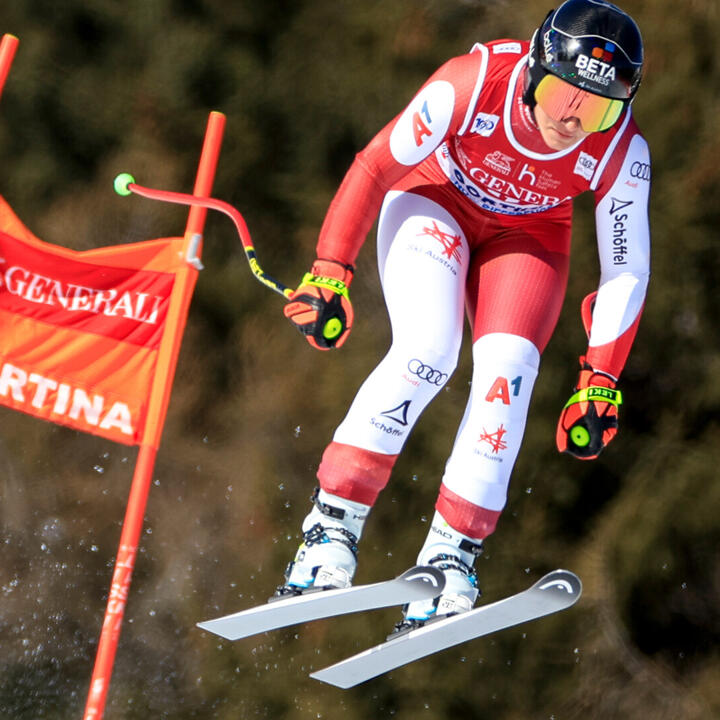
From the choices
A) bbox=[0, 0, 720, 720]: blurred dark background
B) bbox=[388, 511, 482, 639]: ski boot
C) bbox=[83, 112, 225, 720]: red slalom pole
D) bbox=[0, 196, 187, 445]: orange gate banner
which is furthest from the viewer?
bbox=[0, 0, 720, 720]: blurred dark background

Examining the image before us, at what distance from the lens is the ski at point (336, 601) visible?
3.11 meters

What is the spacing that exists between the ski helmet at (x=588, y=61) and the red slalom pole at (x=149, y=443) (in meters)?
1.41

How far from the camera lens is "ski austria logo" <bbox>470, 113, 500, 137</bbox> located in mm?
3201

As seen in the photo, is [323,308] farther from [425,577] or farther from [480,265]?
[425,577]

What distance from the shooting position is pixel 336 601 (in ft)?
10.4

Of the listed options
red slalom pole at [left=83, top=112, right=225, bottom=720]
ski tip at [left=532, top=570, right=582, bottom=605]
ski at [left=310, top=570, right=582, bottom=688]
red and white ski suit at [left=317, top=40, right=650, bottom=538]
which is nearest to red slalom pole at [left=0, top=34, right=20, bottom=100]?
red slalom pole at [left=83, top=112, right=225, bottom=720]

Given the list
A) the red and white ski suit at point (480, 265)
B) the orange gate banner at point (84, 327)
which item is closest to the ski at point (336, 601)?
the red and white ski suit at point (480, 265)

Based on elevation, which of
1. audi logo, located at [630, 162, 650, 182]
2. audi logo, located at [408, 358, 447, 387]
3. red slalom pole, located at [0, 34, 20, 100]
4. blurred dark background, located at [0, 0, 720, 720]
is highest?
audi logo, located at [630, 162, 650, 182]

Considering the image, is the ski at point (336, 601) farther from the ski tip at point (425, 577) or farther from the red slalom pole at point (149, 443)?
the red slalom pole at point (149, 443)

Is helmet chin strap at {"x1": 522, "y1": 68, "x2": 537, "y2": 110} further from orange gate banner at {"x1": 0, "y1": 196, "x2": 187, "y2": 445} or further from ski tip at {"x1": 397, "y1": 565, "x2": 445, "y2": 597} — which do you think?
orange gate banner at {"x1": 0, "y1": 196, "x2": 187, "y2": 445}

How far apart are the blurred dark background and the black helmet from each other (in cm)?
199

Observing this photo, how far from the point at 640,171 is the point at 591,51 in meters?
0.44

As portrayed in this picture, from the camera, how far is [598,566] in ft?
16.9

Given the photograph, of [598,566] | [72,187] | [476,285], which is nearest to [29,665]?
[72,187]
